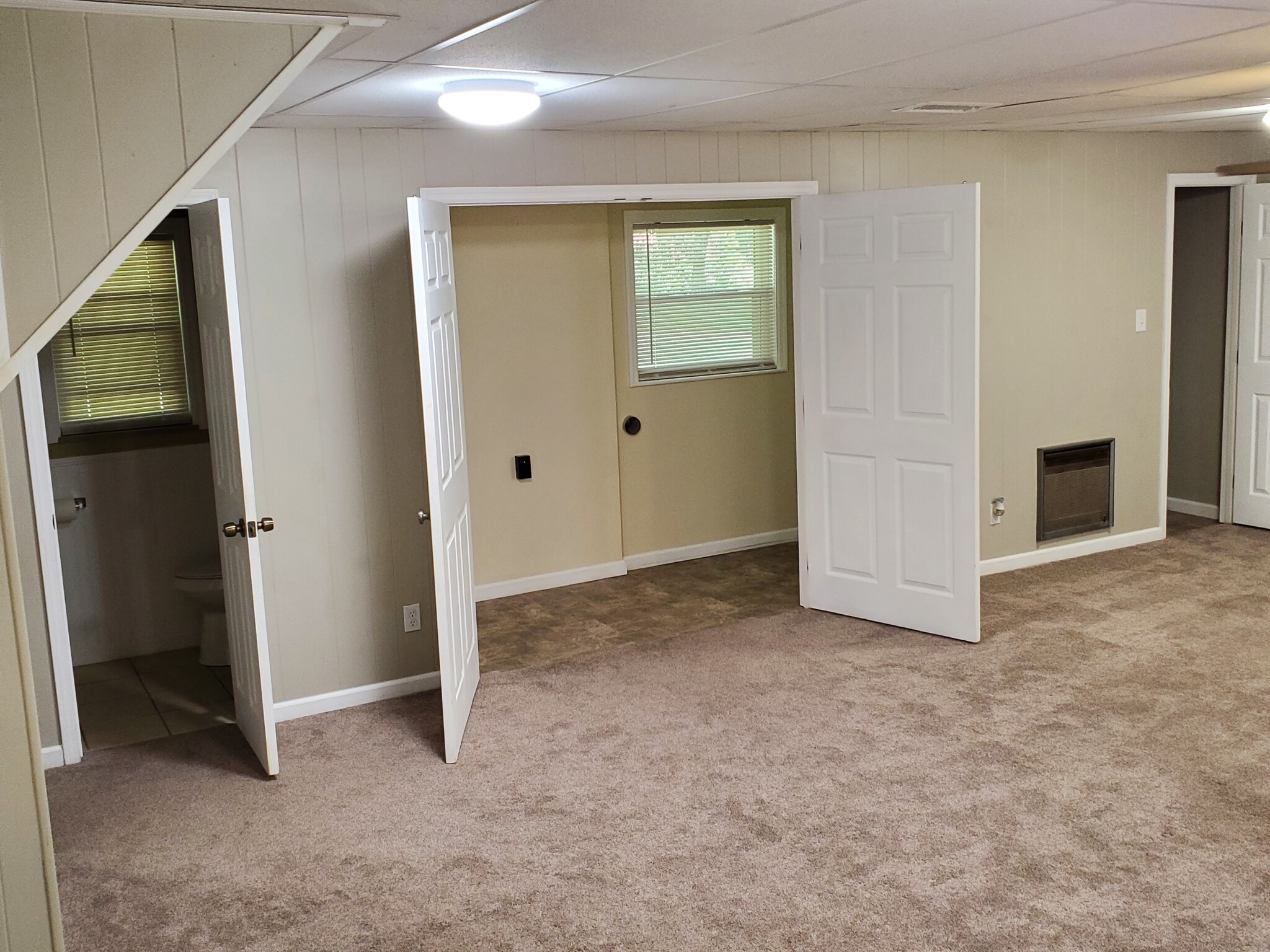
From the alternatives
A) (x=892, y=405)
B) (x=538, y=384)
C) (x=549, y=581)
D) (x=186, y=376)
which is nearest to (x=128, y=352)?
(x=186, y=376)

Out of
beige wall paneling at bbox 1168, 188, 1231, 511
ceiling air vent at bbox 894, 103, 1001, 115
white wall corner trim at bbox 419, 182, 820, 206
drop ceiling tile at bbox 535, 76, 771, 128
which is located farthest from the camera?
beige wall paneling at bbox 1168, 188, 1231, 511

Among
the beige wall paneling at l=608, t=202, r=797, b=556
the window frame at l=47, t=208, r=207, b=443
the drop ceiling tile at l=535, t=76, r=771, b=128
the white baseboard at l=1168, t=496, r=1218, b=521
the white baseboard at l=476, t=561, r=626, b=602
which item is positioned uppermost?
the drop ceiling tile at l=535, t=76, r=771, b=128

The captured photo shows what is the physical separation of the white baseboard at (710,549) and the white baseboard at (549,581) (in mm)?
129

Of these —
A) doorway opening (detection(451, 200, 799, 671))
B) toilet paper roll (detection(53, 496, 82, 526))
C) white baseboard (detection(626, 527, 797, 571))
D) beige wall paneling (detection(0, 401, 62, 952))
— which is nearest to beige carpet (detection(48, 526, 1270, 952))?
beige wall paneling (detection(0, 401, 62, 952))

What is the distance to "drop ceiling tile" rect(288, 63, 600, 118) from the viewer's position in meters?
2.97

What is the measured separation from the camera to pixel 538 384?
5.74 meters

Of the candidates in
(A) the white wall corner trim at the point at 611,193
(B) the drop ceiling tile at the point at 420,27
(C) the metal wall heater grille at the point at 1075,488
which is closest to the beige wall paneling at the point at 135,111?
(B) the drop ceiling tile at the point at 420,27

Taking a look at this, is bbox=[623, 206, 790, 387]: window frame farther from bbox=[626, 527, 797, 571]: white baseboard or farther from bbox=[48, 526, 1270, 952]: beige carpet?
bbox=[48, 526, 1270, 952]: beige carpet

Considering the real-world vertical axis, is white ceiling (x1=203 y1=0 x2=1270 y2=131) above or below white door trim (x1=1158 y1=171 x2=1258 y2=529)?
above

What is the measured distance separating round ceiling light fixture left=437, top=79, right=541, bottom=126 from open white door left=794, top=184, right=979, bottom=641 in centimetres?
195

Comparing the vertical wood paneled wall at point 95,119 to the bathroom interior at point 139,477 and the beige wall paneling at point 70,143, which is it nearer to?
the beige wall paneling at point 70,143

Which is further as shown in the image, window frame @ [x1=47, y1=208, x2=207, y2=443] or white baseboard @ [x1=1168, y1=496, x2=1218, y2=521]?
white baseboard @ [x1=1168, y1=496, x2=1218, y2=521]

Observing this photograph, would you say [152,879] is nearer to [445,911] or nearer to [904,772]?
[445,911]

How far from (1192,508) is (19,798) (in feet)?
21.2
